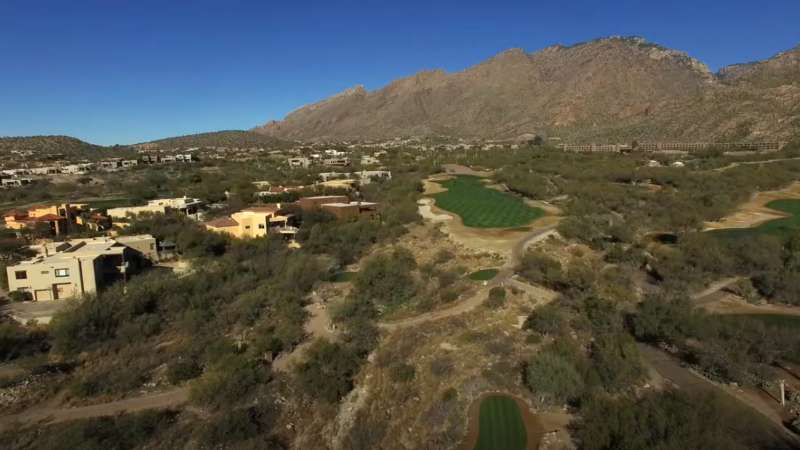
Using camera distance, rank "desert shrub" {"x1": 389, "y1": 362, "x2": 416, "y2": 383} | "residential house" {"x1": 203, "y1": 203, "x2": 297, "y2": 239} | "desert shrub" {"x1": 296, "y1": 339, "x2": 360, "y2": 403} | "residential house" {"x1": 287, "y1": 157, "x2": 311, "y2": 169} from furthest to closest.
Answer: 1. "residential house" {"x1": 287, "y1": 157, "x2": 311, "y2": 169}
2. "residential house" {"x1": 203, "y1": 203, "x2": 297, "y2": 239}
3. "desert shrub" {"x1": 389, "y1": 362, "x2": 416, "y2": 383}
4. "desert shrub" {"x1": 296, "y1": 339, "x2": 360, "y2": 403}

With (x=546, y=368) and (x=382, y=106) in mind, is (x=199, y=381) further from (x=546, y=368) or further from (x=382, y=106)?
(x=382, y=106)

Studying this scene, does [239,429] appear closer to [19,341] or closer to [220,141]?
[19,341]

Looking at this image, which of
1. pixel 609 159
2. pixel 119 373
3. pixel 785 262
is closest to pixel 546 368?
pixel 119 373

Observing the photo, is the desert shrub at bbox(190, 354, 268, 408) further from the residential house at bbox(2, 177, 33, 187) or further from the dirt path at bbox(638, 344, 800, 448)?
the residential house at bbox(2, 177, 33, 187)

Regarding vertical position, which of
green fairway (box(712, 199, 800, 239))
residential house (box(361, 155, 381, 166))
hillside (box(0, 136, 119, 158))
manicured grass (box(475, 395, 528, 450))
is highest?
hillside (box(0, 136, 119, 158))

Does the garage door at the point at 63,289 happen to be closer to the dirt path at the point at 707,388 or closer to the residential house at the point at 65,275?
the residential house at the point at 65,275

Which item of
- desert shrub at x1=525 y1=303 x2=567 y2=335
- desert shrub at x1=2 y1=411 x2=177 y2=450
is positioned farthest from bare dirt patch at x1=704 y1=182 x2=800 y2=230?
desert shrub at x1=2 y1=411 x2=177 y2=450

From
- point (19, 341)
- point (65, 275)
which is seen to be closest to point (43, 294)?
point (65, 275)

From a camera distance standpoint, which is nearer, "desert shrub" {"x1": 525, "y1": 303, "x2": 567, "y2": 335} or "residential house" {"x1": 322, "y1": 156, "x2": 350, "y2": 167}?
"desert shrub" {"x1": 525, "y1": 303, "x2": 567, "y2": 335}
